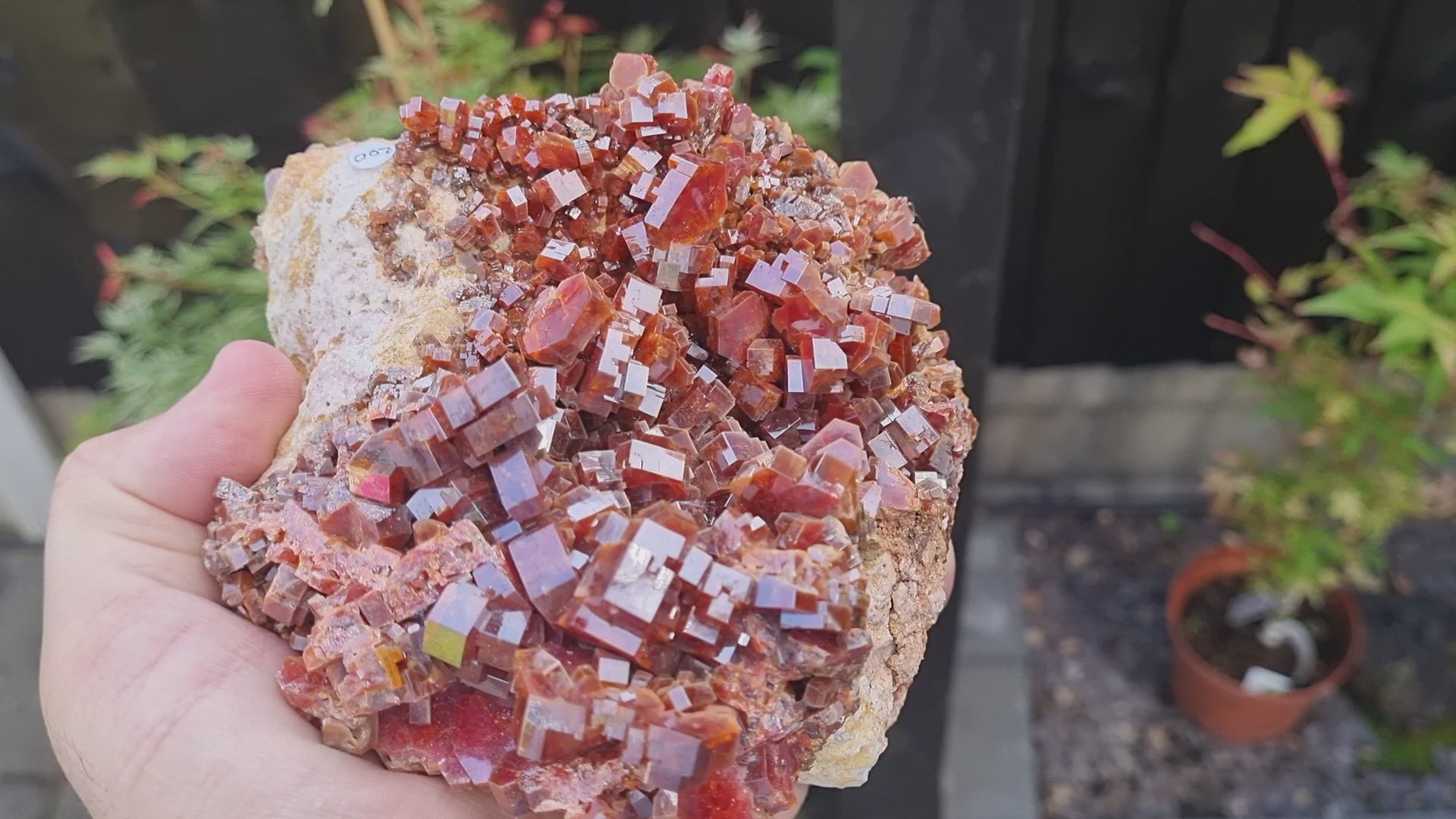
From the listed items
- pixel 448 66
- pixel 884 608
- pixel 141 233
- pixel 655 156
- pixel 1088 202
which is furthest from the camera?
pixel 141 233

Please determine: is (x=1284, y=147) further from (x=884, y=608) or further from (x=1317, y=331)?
(x=884, y=608)

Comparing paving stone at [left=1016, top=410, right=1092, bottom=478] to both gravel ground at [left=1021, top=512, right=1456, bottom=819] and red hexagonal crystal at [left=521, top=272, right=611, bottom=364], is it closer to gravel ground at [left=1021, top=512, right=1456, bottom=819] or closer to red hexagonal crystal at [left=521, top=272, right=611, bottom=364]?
gravel ground at [left=1021, top=512, right=1456, bottom=819]

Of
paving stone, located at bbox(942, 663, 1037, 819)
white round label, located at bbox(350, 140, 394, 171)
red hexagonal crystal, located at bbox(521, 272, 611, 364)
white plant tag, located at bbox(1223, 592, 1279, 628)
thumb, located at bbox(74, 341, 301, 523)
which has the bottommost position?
paving stone, located at bbox(942, 663, 1037, 819)

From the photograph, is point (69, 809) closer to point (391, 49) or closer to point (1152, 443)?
point (391, 49)

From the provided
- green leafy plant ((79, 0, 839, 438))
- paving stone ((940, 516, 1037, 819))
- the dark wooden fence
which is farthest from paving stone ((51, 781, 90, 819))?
the dark wooden fence

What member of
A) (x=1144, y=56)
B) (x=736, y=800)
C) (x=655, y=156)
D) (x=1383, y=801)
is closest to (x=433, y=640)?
(x=736, y=800)
